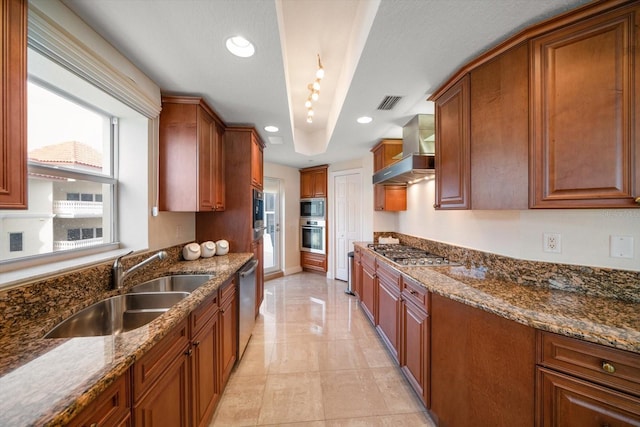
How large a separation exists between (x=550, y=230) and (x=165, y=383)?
2.25 metres

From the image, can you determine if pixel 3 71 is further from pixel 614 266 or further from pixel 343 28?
pixel 614 266

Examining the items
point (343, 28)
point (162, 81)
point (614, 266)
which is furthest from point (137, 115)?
point (614, 266)

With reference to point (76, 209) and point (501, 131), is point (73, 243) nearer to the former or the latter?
point (76, 209)

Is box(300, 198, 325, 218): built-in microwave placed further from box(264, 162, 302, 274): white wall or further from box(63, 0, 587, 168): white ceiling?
box(63, 0, 587, 168): white ceiling

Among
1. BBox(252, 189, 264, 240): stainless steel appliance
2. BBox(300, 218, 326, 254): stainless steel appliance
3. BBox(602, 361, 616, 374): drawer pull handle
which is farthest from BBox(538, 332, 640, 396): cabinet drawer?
BBox(300, 218, 326, 254): stainless steel appliance

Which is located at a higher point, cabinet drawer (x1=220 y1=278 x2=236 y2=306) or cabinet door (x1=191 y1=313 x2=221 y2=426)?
cabinet drawer (x1=220 y1=278 x2=236 y2=306)

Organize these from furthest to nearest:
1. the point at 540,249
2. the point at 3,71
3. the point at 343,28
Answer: the point at 343,28, the point at 540,249, the point at 3,71

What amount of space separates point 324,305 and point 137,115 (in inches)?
120

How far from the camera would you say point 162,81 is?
5.95 feet

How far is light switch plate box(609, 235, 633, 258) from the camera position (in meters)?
1.22

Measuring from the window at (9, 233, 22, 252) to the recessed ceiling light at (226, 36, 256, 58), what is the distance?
1520 mm

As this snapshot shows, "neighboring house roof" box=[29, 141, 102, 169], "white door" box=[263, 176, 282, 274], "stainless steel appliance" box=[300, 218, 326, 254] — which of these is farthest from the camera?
"stainless steel appliance" box=[300, 218, 326, 254]

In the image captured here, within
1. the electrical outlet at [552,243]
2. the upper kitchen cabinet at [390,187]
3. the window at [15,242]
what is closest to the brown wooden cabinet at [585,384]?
the electrical outlet at [552,243]

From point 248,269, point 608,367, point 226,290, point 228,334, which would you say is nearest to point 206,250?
point 248,269
